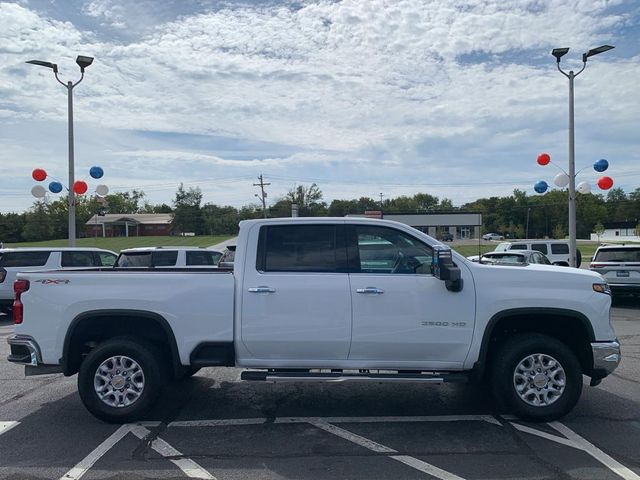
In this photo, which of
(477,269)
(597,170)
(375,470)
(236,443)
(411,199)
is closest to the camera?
(375,470)

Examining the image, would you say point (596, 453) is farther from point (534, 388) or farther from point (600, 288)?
point (600, 288)

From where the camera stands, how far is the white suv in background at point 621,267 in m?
14.5

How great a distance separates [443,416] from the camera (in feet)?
18.8

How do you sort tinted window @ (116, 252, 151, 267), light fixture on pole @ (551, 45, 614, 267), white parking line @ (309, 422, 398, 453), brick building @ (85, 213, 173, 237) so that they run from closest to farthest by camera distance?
1. white parking line @ (309, 422, 398, 453)
2. tinted window @ (116, 252, 151, 267)
3. light fixture on pole @ (551, 45, 614, 267)
4. brick building @ (85, 213, 173, 237)

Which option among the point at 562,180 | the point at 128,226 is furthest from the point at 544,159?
the point at 128,226

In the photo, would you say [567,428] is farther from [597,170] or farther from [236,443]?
[597,170]

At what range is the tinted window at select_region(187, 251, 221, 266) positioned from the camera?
1439cm

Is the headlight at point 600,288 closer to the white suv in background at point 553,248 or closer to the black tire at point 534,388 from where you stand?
the black tire at point 534,388

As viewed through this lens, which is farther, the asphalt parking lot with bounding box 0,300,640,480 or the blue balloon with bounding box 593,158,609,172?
the blue balloon with bounding box 593,158,609,172

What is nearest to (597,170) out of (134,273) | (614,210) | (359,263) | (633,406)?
(633,406)

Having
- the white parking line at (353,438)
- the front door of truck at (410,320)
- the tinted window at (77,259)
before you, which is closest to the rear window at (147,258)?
the tinted window at (77,259)

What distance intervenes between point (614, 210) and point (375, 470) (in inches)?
5221

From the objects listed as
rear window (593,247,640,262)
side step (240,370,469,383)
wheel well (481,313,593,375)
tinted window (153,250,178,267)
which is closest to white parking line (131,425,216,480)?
side step (240,370,469,383)

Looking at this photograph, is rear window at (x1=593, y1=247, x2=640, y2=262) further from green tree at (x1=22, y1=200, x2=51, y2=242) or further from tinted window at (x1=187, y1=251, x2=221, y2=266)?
green tree at (x1=22, y1=200, x2=51, y2=242)
